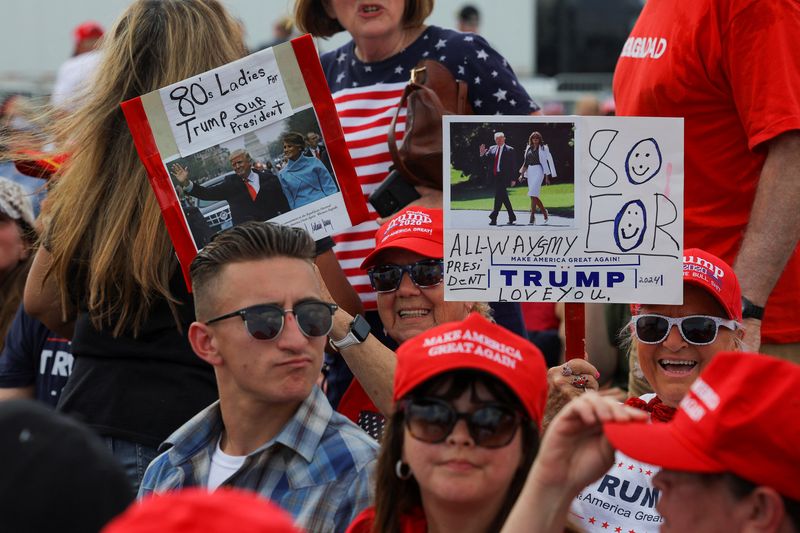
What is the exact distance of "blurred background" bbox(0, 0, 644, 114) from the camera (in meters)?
14.8

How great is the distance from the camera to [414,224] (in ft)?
13.5

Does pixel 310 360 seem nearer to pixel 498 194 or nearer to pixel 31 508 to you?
pixel 498 194

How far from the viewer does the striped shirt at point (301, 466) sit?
10.5 feet

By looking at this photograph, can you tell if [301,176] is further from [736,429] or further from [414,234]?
[736,429]

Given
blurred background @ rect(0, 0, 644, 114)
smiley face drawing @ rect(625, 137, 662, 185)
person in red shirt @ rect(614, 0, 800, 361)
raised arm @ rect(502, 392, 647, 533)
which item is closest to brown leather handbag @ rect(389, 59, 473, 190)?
person in red shirt @ rect(614, 0, 800, 361)

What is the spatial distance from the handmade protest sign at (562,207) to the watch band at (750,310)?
327mm

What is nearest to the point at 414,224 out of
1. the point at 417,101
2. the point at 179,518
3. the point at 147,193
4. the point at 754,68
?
the point at 417,101

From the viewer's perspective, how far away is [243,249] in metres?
3.47

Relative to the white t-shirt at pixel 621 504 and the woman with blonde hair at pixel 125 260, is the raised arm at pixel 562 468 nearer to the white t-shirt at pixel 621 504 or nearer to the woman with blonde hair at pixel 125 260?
the white t-shirt at pixel 621 504

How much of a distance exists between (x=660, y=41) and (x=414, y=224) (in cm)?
99

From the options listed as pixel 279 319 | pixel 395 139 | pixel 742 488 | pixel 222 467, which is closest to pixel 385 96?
pixel 395 139

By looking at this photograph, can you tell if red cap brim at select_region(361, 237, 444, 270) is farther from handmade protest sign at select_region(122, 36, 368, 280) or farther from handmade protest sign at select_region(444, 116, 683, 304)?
handmade protest sign at select_region(444, 116, 683, 304)

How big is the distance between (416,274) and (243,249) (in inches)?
31.0

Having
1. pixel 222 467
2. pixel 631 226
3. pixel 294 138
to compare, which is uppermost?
pixel 294 138
